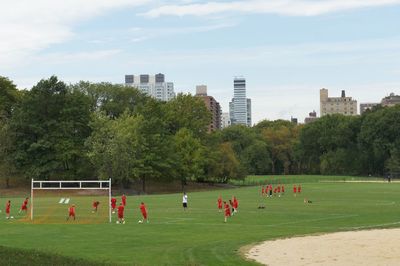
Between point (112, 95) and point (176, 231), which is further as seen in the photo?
point (112, 95)

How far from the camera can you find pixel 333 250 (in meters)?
23.8

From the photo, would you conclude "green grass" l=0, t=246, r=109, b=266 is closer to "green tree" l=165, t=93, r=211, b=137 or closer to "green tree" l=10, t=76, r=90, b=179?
"green tree" l=10, t=76, r=90, b=179

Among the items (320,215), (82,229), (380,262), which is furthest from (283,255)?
(320,215)

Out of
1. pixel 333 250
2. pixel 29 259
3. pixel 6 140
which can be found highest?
pixel 6 140

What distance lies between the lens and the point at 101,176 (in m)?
88.9

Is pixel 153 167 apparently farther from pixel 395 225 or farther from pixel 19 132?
pixel 395 225

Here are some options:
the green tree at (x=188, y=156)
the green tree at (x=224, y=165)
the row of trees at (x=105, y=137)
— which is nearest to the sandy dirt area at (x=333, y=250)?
the row of trees at (x=105, y=137)

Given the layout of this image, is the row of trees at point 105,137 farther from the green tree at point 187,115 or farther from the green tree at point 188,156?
Answer: the green tree at point 188,156

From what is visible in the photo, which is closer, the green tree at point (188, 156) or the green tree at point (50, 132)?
the green tree at point (50, 132)

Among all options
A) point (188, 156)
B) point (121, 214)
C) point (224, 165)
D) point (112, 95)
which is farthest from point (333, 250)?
point (112, 95)

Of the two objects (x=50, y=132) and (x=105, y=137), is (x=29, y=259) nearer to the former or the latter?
(x=105, y=137)

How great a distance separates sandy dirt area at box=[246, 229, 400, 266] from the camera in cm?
2093

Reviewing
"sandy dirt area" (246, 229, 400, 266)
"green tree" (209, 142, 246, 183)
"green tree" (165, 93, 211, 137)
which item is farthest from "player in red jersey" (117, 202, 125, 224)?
"green tree" (165, 93, 211, 137)

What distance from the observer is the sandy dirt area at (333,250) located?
68.7ft
